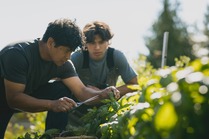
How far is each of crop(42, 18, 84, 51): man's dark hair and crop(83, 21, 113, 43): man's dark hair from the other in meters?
0.65

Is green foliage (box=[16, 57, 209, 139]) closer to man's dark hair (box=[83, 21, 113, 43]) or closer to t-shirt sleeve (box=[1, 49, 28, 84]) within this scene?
t-shirt sleeve (box=[1, 49, 28, 84])

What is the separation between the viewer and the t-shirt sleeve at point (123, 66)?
4.19 meters

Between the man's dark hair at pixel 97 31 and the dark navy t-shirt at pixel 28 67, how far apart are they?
62cm

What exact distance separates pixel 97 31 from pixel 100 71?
→ 1.29ft

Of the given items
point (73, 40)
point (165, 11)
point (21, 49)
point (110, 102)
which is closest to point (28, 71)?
point (21, 49)

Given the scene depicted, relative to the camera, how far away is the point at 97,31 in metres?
4.30

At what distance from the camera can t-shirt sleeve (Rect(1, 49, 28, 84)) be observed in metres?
3.24

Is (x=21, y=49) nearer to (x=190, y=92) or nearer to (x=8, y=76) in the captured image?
(x=8, y=76)

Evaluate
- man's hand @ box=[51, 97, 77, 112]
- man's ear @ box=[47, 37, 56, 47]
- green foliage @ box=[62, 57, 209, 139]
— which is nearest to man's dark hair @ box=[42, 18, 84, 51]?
man's ear @ box=[47, 37, 56, 47]

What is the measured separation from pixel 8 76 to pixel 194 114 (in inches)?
86.2

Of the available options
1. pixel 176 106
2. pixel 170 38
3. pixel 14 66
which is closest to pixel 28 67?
pixel 14 66

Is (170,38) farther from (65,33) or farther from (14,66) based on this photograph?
(14,66)

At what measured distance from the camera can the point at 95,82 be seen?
4273 millimetres

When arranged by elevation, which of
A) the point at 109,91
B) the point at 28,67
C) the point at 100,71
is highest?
the point at 28,67
